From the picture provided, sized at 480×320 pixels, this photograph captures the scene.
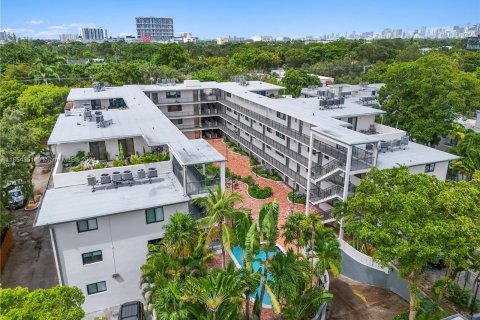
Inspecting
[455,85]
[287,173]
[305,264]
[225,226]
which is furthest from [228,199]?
[455,85]

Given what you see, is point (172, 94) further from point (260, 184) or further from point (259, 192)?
point (259, 192)

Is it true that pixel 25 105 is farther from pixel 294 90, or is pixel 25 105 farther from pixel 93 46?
pixel 93 46

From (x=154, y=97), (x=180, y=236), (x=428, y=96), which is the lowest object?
(x=180, y=236)

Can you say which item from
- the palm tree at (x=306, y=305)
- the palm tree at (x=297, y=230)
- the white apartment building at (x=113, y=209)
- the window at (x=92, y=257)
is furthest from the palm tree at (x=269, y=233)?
the window at (x=92, y=257)

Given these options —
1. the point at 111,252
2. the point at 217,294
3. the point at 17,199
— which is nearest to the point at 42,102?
the point at 17,199

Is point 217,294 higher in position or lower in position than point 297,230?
higher

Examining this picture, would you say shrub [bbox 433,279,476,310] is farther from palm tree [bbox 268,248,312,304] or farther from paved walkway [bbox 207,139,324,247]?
paved walkway [bbox 207,139,324,247]

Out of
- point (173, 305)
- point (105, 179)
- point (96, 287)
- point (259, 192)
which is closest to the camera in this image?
point (173, 305)
